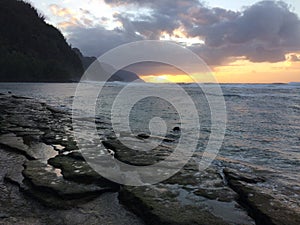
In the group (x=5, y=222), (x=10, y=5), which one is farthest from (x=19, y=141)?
(x=10, y=5)

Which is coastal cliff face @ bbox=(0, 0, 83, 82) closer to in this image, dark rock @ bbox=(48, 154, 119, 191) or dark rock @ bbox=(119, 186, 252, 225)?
dark rock @ bbox=(48, 154, 119, 191)

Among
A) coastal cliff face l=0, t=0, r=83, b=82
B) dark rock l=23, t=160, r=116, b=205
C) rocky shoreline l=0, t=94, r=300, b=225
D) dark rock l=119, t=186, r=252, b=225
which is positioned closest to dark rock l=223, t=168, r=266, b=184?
rocky shoreline l=0, t=94, r=300, b=225

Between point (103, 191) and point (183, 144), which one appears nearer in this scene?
point (103, 191)

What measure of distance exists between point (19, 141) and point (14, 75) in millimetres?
125587

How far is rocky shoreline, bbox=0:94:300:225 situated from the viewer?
15.9ft

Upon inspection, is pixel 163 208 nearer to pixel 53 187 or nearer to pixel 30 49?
pixel 53 187

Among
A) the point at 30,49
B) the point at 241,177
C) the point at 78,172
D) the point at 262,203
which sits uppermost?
the point at 30,49

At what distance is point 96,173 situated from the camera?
22.3 ft

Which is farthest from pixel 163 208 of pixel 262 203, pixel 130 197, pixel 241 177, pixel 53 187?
pixel 241 177

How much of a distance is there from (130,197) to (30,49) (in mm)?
161659

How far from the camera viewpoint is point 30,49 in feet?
497

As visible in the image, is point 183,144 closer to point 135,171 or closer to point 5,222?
point 135,171

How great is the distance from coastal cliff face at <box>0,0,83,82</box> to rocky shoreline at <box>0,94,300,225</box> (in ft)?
415

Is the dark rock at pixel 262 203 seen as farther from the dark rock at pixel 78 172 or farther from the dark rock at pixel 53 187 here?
the dark rock at pixel 53 187
